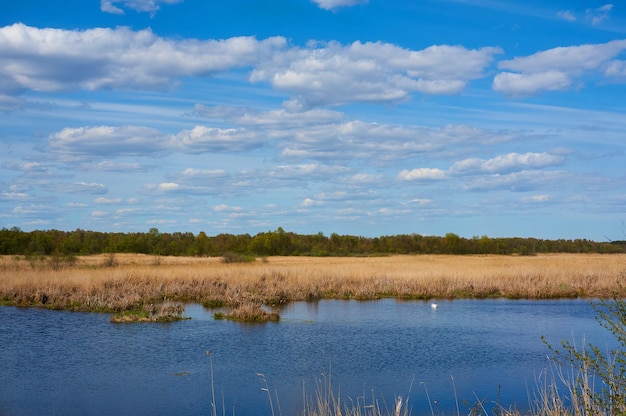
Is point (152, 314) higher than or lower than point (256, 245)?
lower

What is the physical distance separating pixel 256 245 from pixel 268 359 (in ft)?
211

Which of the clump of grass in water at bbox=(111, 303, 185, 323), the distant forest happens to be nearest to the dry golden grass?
the clump of grass in water at bbox=(111, 303, 185, 323)

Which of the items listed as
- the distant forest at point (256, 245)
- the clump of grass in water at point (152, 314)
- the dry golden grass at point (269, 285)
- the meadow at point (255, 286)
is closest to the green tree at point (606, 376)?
the meadow at point (255, 286)

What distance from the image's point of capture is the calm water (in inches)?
480

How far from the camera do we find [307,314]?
1000 inches

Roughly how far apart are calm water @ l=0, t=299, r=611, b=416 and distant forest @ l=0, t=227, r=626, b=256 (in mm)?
37825

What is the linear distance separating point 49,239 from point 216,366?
5962 centimetres

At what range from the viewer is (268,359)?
16.1 m

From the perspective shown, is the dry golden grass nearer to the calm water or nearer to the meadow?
the meadow

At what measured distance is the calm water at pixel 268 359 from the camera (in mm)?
12203

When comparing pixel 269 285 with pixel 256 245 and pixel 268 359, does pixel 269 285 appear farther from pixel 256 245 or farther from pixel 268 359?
pixel 256 245

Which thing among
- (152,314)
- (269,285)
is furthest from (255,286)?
(152,314)

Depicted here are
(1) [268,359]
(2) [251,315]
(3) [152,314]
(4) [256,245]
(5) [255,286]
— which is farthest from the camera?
(4) [256,245]

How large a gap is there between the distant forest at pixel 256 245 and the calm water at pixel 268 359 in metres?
37.8
